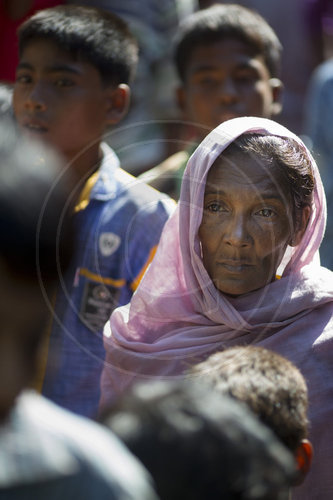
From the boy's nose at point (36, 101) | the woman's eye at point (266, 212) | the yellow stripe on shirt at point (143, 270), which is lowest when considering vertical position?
the yellow stripe on shirt at point (143, 270)

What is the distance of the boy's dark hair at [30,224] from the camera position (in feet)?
6.24

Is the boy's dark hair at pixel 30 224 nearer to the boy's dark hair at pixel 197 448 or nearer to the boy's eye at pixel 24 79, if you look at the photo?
the boy's dark hair at pixel 197 448

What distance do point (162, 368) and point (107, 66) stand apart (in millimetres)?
1733

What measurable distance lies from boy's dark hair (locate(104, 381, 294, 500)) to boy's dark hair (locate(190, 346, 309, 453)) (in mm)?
405

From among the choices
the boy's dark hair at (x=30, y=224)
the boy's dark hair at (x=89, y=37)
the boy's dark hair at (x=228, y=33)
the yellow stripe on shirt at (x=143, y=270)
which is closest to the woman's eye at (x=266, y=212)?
the yellow stripe on shirt at (x=143, y=270)

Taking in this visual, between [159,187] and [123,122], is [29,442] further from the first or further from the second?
[123,122]

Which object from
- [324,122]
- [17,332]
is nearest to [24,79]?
[324,122]

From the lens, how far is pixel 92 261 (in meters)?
3.66

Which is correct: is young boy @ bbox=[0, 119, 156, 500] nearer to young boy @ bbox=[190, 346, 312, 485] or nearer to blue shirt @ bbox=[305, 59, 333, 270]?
young boy @ bbox=[190, 346, 312, 485]

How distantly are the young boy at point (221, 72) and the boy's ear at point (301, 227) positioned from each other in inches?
45.2

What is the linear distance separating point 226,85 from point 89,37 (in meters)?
0.74

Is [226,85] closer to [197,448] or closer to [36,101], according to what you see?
[36,101]

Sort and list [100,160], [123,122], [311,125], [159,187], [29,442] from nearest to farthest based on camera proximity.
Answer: [29,442], [100,160], [159,187], [311,125], [123,122]

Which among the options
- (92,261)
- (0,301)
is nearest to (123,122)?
(92,261)
